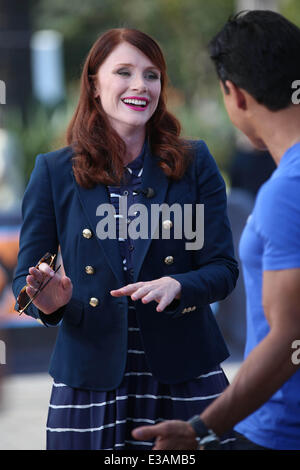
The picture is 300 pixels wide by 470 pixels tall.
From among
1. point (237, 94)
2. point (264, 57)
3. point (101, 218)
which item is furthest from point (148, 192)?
point (264, 57)

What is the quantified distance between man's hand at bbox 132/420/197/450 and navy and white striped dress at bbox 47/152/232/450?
619mm

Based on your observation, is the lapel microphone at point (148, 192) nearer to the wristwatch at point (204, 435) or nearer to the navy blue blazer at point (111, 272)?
the navy blue blazer at point (111, 272)

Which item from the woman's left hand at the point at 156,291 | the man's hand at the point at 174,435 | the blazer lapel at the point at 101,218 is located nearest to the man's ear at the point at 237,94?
the woman's left hand at the point at 156,291

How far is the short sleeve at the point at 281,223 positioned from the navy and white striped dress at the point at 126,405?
75 centimetres

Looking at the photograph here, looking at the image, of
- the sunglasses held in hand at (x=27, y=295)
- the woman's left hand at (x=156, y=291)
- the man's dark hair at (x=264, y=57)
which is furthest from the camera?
the sunglasses held in hand at (x=27, y=295)

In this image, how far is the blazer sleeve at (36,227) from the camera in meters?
2.44

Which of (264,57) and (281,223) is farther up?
(264,57)

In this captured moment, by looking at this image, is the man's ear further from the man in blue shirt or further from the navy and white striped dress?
the navy and white striped dress

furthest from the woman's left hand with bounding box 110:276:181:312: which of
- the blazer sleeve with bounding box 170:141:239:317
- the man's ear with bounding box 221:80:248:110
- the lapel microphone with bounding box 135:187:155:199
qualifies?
the man's ear with bounding box 221:80:248:110

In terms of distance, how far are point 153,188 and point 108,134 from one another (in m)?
0.23

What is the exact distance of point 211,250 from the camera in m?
2.45

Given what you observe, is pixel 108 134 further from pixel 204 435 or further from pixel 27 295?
pixel 204 435

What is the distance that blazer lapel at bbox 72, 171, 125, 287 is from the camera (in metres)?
2.41
